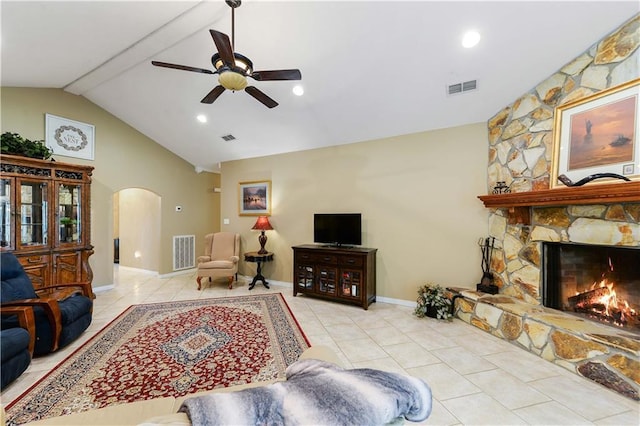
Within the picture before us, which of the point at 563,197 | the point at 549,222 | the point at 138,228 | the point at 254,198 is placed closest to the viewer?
the point at 563,197

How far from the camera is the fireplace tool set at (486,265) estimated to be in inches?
130

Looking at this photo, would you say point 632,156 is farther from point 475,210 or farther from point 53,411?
point 53,411

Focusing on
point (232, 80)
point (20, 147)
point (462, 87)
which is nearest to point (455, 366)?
point (462, 87)

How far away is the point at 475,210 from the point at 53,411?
14.7ft

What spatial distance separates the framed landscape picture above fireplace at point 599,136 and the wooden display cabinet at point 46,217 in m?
6.23

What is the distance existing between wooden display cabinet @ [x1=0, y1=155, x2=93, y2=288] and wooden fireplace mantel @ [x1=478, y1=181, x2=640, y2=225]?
5.72 metres

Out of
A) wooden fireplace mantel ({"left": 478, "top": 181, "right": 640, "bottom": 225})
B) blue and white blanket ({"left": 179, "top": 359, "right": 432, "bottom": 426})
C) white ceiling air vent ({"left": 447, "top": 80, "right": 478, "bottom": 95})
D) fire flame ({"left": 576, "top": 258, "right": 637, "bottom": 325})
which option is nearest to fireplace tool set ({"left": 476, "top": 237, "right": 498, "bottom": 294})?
wooden fireplace mantel ({"left": 478, "top": 181, "right": 640, "bottom": 225})

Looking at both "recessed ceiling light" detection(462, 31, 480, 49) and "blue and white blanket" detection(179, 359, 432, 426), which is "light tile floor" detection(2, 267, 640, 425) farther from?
"recessed ceiling light" detection(462, 31, 480, 49)

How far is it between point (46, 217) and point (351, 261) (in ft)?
14.4

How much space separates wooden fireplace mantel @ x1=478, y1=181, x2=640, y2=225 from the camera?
81.8 inches

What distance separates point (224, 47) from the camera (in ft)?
6.51

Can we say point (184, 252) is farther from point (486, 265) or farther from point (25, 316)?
point (486, 265)

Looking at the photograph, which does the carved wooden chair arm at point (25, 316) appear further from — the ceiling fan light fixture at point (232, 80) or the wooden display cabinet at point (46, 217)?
the ceiling fan light fixture at point (232, 80)

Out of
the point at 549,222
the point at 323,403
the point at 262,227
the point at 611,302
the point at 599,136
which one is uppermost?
the point at 599,136
